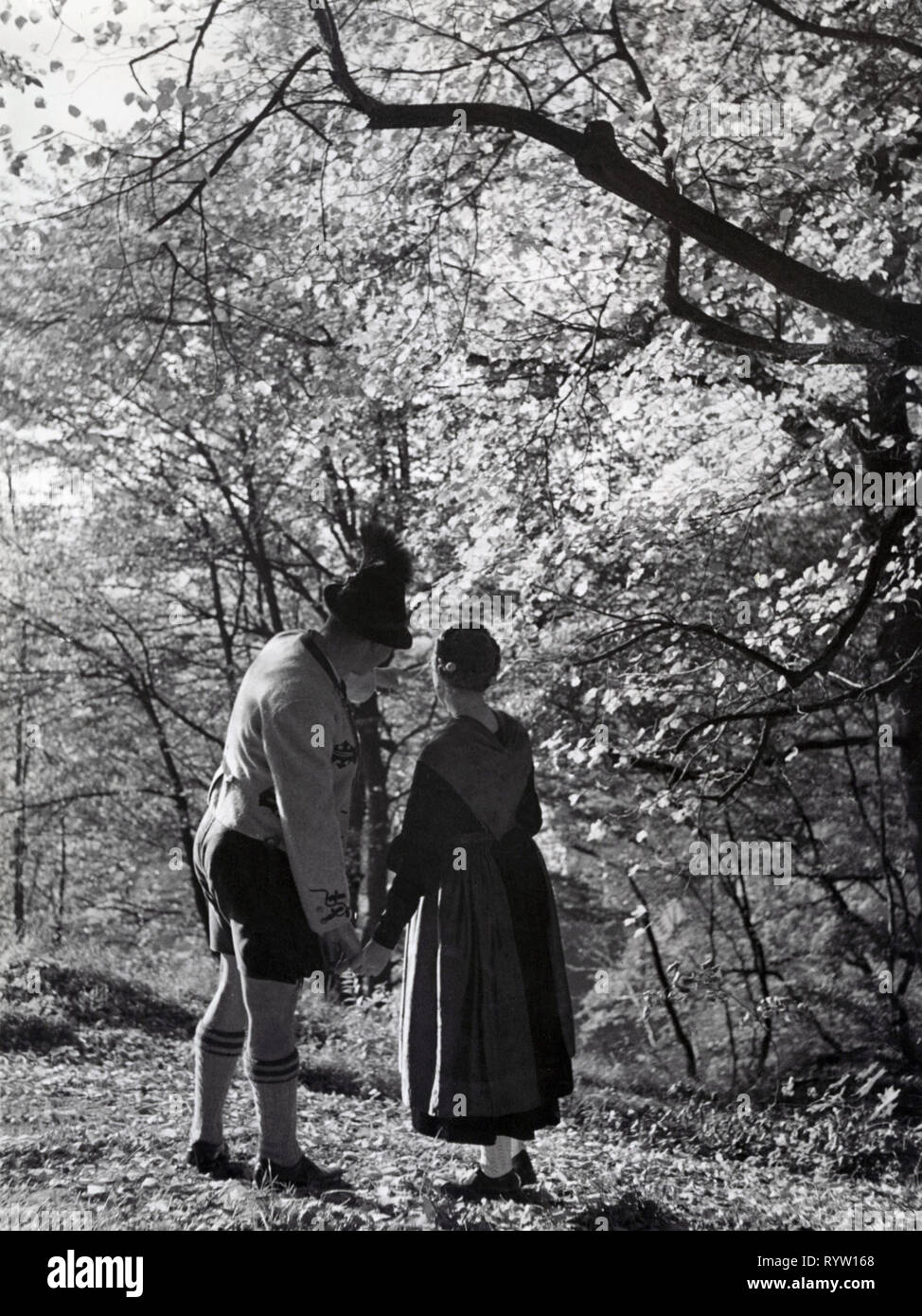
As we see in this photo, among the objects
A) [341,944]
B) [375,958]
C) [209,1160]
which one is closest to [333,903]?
[341,944]

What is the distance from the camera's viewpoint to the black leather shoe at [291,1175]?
13.0 ft

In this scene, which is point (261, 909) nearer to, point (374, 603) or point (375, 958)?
point (375, 958)

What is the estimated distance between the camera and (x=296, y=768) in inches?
148

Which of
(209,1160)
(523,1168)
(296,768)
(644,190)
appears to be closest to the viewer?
(296,768)

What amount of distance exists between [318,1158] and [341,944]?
1587 millimetres

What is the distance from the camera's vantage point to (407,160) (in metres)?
6.62

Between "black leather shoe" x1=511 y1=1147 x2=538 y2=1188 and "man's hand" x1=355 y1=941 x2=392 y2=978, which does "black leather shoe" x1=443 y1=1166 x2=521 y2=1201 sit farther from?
"man's hand" x1=355 y1=941 x2=392 y2=978

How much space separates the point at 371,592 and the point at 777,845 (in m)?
9.66

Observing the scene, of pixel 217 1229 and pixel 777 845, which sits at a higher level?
pixel 777 845

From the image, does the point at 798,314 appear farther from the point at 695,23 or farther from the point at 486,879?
the point at 486,879

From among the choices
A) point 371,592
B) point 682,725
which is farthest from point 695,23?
point 371,592

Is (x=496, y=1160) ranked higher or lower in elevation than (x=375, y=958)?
lower

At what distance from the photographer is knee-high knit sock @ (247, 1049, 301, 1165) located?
12.6 feet

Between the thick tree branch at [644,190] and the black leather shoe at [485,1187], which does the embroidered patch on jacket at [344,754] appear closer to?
the black leather shoe at [485,1187]
